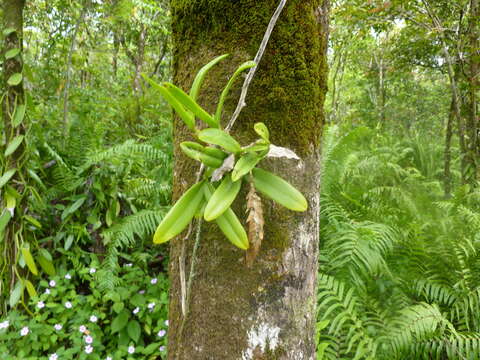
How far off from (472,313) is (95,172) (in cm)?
220

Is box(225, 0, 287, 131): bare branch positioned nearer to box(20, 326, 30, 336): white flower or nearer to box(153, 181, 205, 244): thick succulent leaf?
box(153, 181, 205, 244): thick succulent leaf

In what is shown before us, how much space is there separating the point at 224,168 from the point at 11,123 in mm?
1141

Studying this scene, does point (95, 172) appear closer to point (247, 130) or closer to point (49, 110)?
point (49, 110)

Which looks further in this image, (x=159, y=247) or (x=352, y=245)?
(x=159, y=247)

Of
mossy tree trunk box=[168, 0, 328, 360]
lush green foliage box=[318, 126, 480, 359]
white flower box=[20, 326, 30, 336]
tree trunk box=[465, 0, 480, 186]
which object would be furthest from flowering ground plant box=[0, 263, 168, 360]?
tree trunk box=[465, 0, 480, 186]

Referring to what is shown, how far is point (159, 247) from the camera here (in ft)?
6.95

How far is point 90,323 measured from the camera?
1.62m

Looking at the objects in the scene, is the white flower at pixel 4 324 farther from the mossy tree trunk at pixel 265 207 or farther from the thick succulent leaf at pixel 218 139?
the thick succulent leaf at pixel 218 139

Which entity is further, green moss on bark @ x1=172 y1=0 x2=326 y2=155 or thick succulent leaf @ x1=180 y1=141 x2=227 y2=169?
green moss on bark @ x1=172 y1=0 x2=326 y2=155

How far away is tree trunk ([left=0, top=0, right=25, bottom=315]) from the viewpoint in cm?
129

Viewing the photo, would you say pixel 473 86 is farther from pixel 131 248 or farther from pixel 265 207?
pixel 265 207

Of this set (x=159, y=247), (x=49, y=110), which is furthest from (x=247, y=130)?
(x=49, y=110)

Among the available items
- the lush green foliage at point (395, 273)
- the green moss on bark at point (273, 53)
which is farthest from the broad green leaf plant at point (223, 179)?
the lush green foliage at point (395, 273)

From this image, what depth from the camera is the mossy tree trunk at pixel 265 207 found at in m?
0.66
